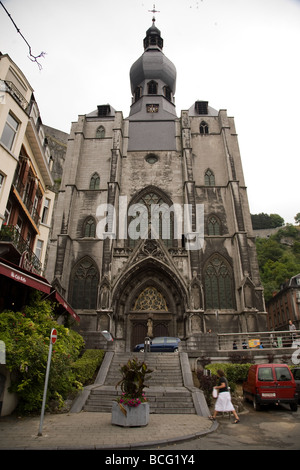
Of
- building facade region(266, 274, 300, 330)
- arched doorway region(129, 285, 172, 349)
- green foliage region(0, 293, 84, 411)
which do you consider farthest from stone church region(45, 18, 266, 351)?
building facade region(266, 274, 300, 330)

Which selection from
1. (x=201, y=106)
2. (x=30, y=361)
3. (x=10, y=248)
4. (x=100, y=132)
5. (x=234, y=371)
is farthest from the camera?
(x=201, y=106)

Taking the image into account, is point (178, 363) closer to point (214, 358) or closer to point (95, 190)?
point (214, 358)

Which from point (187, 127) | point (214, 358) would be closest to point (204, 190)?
point (187, 127)

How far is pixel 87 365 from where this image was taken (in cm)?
1239

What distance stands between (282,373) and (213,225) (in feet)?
50.9

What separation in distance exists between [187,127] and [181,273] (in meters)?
13.5

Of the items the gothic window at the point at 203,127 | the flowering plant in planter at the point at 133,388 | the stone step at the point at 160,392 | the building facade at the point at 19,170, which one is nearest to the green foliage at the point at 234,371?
the stone step at the point at 160,392

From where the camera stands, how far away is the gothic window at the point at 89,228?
79.3 ft

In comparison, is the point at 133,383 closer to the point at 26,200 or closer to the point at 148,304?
the point at 26,200

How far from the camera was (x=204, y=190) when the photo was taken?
998 inches

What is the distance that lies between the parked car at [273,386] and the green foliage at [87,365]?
6.13m

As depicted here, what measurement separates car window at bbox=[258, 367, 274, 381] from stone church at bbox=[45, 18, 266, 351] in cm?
895

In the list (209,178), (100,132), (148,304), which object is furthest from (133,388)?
(100,132)

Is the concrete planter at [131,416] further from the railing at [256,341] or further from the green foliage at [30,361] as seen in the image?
the railing at [256,341]
